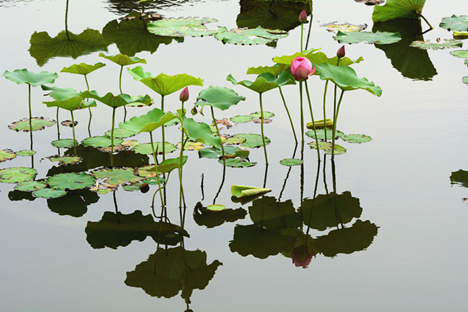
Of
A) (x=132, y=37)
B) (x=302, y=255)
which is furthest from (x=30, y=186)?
(x=132, y=37)

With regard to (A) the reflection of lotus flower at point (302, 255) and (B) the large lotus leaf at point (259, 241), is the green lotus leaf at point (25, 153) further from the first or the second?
(A) the reflection of lotus flower at point (302, 255)

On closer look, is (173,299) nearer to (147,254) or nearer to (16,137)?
(147,254)

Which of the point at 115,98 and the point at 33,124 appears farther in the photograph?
the point at 33,124

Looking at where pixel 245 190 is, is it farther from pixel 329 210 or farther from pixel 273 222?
pixel 329 210

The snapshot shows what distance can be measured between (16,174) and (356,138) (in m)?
2.02

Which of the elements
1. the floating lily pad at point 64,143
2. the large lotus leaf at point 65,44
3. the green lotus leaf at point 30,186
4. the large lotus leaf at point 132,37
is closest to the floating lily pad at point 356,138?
the floating lily pad at point 64,143

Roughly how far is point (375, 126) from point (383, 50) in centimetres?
182

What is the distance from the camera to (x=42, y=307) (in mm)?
1878

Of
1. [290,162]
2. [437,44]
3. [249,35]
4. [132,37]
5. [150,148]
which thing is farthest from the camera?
[132,37]

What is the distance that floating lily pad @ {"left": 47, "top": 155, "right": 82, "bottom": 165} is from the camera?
2957mm

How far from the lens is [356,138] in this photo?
10.6 ft

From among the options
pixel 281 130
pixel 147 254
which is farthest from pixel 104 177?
pixel 281 130

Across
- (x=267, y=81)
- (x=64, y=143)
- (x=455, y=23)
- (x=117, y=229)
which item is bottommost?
(x=117, y=229)

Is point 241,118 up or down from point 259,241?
up
